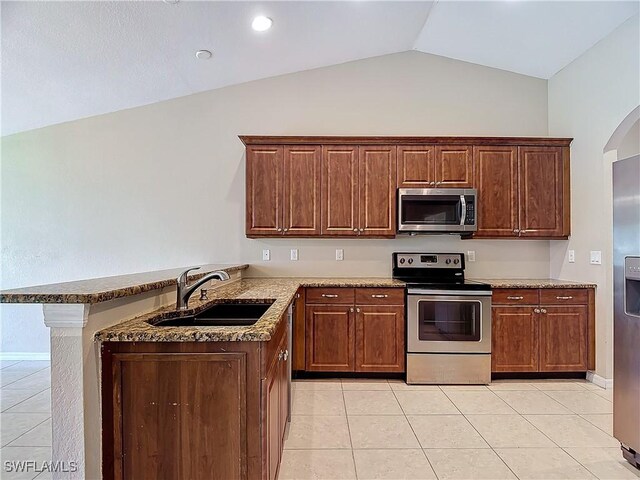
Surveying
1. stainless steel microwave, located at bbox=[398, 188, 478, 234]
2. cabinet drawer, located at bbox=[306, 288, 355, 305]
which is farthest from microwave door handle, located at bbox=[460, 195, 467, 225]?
cabinet drawer, located at bbox=[306, 288, 355, 305]

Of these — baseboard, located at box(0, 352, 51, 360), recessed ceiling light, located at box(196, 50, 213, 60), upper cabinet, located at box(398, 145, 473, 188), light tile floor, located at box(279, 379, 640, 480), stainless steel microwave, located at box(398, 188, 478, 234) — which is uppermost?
recessed ceiling light, located at box(196, 50, 213, 60)

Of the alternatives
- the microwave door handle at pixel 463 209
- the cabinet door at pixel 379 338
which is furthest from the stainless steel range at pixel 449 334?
the microwave door handle at pixel 463 209

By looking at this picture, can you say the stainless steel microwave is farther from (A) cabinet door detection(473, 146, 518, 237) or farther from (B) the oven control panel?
(B) the oven control panel

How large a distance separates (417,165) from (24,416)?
395 cm

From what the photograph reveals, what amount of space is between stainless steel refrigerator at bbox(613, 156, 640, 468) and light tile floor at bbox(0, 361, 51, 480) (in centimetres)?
337

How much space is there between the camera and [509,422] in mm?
2629

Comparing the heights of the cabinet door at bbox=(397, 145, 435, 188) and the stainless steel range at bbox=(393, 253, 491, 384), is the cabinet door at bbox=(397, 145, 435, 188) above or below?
above

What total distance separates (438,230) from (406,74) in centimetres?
184

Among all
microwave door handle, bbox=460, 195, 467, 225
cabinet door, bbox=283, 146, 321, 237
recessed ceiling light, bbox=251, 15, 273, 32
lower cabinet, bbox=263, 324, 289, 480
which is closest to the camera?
lower cabinet, bbox=263, 324, 289, 480

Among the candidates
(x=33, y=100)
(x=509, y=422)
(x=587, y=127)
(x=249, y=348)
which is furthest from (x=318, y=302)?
(x=33, y=100)

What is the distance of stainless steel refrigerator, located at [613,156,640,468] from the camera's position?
203 centimetres

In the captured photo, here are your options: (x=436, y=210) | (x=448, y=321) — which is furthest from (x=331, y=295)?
(x=436, y=210)

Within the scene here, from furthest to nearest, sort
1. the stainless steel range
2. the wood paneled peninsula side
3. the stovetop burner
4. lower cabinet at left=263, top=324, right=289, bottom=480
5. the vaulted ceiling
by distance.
Result: the stovetop burner, the stainless steel range, the vaulted ceiling, lower cabinet at left=263, top=324, right=289, bottom=480, the wood paneled peninsula side

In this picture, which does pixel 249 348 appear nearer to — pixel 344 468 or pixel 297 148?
pixel 344 468
